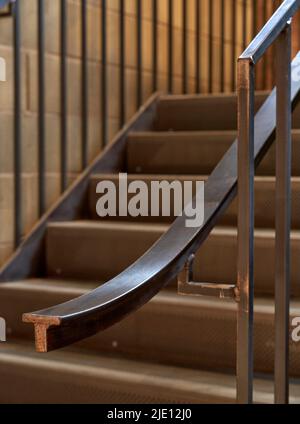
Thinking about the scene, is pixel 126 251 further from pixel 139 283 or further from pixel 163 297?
pixel 139 283

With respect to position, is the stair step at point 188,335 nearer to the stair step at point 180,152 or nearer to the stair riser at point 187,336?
the stair riser at point 187,336

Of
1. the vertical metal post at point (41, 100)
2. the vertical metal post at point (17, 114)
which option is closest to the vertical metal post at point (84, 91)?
the vertical metal post at point (41, 100)

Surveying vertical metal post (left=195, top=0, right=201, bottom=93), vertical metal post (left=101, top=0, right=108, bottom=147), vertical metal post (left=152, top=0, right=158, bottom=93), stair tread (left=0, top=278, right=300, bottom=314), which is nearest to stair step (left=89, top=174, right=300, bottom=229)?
stair tread (left=0, top=278, right=300, bottom=314)

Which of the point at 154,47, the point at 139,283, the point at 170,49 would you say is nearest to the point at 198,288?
the point at 139,283

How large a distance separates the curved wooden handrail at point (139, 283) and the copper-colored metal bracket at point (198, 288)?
0.06 feet

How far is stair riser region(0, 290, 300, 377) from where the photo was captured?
1.98m

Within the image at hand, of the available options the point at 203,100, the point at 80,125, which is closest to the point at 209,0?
the point at 203,100

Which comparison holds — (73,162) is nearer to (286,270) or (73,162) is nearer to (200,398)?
(200,398)

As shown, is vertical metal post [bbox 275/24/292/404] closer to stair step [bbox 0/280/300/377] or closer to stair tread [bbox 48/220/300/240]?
stair step [bbox 0/280/300/377]

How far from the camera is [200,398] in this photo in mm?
1799

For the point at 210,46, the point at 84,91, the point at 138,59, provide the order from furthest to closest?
the point at 210,46
the point at 138,59
the point at 84,91

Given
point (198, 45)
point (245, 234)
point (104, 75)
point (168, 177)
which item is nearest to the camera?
point (245, 234)

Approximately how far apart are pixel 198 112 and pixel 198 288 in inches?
73.2

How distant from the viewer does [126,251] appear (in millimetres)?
2514
